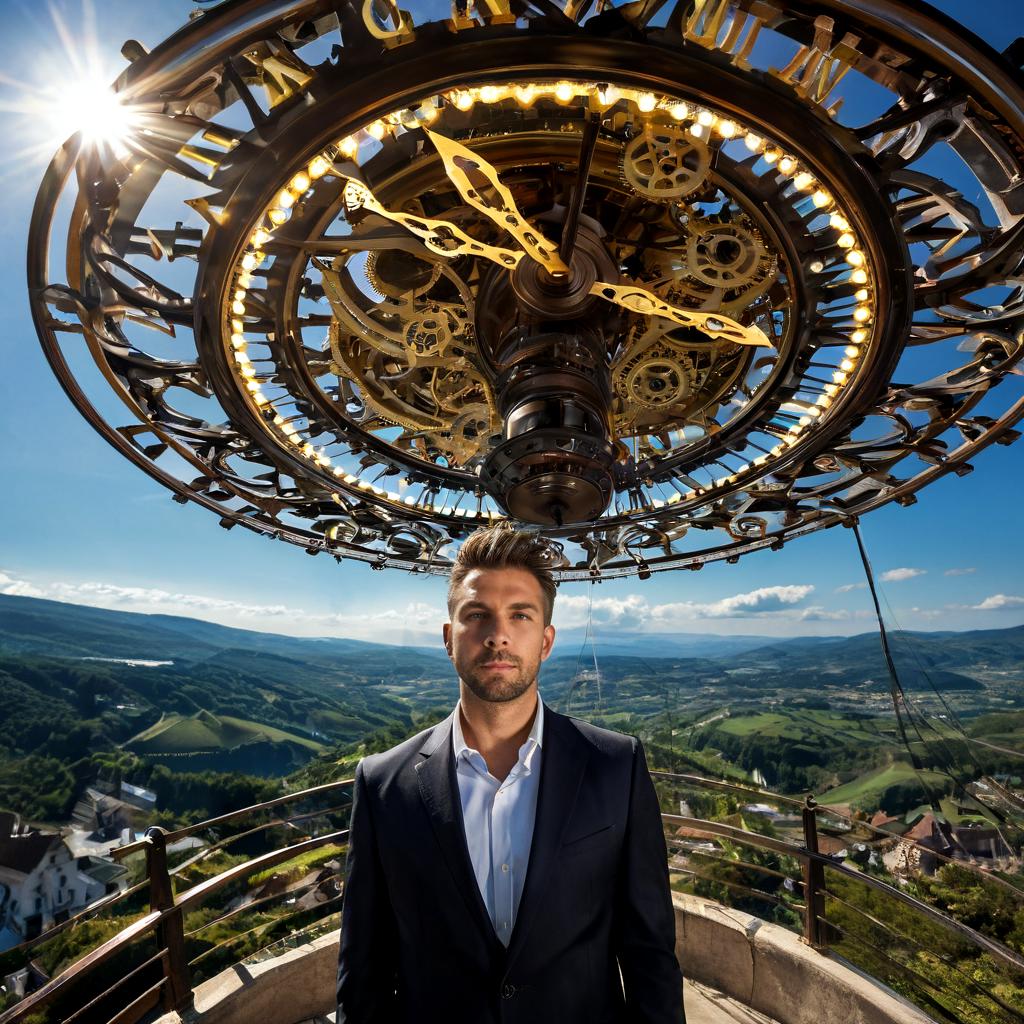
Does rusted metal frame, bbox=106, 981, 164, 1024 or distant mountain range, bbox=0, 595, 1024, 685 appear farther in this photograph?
distant mountain range, bbox=0, 595, 1024, 685

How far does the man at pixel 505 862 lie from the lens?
5.30 ft

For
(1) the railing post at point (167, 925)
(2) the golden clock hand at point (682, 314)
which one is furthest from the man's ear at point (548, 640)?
(1) the railing post at point (167, 925)

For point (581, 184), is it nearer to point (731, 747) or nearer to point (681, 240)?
point (681, 240)

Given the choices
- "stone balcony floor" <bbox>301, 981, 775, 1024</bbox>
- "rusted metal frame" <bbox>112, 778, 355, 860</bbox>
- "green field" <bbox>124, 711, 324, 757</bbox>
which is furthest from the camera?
"green field" <bbox>124, 711, 324, 757</bbox>

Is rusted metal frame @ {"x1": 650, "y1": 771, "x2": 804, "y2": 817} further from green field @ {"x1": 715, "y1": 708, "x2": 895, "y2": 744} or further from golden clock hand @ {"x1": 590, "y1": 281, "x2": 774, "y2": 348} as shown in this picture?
green field @ {"x1": 715, "y1": 708, "x2": 895, "y2": 744}

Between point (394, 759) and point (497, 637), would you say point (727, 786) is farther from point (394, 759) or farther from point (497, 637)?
point (497, 637)

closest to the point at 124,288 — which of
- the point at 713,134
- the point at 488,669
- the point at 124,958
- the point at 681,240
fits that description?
the point at 488,669

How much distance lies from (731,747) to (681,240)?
61.5ft

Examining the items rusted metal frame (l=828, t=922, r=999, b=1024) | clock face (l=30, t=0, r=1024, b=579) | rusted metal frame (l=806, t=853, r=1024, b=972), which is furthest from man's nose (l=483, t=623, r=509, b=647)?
rusted metal frame (l=828, t=922, r=999, b=1024)

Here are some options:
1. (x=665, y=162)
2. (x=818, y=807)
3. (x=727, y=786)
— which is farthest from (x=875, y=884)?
(x=665, y=162)

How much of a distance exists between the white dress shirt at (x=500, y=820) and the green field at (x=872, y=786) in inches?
694

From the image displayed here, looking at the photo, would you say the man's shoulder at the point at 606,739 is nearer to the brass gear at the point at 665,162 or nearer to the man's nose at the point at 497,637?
the man's nose at the point at 497,637

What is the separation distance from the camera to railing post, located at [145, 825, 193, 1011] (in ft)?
10.8

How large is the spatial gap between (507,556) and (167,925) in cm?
333
